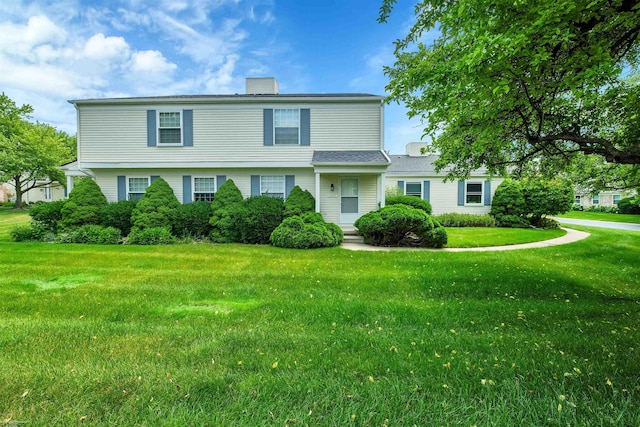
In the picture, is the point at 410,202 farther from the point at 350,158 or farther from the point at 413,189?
the point at 413,189

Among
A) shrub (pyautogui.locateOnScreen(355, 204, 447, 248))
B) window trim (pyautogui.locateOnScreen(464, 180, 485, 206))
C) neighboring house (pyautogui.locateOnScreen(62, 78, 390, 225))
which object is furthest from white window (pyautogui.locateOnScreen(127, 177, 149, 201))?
window trim (pyautogui.locateOnScreen(464, 180, 485, 206))

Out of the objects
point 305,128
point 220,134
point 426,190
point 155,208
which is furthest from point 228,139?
point 426,190

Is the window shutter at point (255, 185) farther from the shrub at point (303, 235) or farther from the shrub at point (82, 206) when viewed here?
the shrub at point (82, 206)

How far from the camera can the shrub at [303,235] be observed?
9.40m

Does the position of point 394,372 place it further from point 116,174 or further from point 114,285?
point 116,174

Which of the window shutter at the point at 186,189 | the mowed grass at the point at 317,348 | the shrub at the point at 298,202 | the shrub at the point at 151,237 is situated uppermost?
the window shutter at the point at 186,189

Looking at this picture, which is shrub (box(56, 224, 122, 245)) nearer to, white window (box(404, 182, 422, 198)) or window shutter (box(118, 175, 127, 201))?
window shutter (box(118, 175, 127, 201))

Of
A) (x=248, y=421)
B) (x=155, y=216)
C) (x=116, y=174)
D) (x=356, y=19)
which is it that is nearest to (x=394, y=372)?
(x=248, y=421)

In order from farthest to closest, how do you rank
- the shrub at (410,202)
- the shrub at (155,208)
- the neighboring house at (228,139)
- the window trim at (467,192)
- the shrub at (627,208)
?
the shrub at (627,208), the window trim at (467,192), the shrub at (410,202), the neighboring house at (228,139), the shrub at (155,208)

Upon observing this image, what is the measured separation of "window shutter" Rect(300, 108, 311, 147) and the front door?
2.34 metres

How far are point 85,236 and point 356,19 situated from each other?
451 inches

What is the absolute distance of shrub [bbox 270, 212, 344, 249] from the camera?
9.40m

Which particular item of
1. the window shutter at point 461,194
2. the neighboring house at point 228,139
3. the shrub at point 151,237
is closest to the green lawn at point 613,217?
the window shutter at point 461,194

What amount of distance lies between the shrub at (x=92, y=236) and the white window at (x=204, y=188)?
10.5 ft
